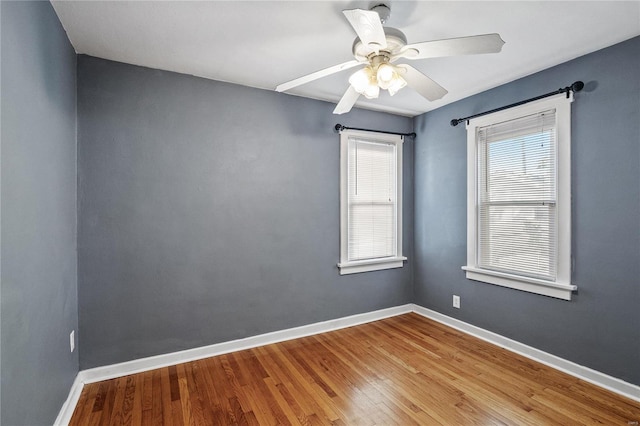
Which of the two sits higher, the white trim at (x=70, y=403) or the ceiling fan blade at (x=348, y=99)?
the ceiling fan blade at (x=348, y=99)

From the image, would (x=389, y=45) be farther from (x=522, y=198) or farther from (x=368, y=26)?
(x=522, y=198)

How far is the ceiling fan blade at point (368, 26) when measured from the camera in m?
1.38

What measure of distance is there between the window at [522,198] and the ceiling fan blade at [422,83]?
1226 millimetres

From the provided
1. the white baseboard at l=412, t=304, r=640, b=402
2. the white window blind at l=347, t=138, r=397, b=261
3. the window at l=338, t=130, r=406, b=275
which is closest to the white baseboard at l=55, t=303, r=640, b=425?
the white baseboard at l=412, t=304, r=640, b=402

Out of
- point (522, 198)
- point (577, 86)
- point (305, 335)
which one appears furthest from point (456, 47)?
point (305, 335)

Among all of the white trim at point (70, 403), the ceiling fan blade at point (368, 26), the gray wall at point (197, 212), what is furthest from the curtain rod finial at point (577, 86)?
the white trim at point (70, 403)

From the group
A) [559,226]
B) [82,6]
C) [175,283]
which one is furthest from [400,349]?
[82,6]

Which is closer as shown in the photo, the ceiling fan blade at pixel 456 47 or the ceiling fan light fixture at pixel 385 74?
the ceiling fan blade at pixel 456 47

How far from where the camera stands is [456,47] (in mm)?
1612

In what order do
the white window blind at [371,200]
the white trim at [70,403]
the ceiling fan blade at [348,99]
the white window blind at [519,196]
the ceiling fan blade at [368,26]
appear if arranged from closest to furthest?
the ceiling fan blade at [368,26] → the white trim at [70,403] → the ceiling fan blade at [348,99] → the white window blind at [519,196] → the white window blind at [371,200]

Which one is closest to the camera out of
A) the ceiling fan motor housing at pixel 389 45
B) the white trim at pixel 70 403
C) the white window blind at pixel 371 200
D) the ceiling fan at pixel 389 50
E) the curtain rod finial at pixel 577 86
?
the ceiling fan at pixel 389 50

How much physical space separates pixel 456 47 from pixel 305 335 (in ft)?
9.22

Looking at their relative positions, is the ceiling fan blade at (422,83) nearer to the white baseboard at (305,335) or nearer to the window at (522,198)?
the window at (522,198)

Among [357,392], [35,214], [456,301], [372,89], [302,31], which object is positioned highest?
[302,31]
